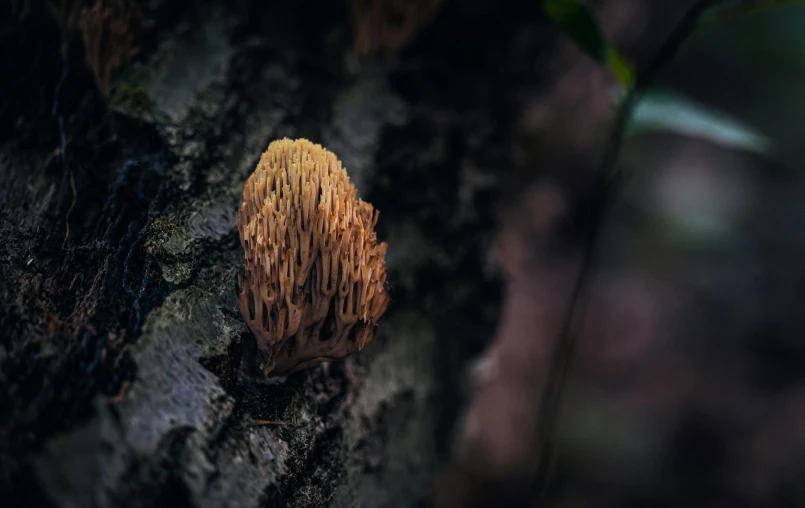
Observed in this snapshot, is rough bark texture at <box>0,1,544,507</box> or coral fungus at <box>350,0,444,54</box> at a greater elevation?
coral fungus at <box>350,0,444,54</box>

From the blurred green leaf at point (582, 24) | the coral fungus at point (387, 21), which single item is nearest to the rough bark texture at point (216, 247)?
the coral fungus at point (387, 21)

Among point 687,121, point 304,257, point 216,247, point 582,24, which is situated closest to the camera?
point 304,257

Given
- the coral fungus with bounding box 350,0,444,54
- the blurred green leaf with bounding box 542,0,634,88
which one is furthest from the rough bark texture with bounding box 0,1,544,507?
the blurred green leaf with bounding box 542,0,634,88

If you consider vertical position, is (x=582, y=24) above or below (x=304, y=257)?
above

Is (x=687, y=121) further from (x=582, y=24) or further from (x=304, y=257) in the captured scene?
(x=304, y=257)

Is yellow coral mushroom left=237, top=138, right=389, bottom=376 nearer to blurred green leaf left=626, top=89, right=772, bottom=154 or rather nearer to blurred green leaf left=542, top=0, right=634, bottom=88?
blurred green leaf left=542, top=0, right=634, bottom=88

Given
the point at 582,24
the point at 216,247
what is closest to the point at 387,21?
the point at 582,24

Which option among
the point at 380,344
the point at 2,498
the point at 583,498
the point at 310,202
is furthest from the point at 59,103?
the point at 583,498
